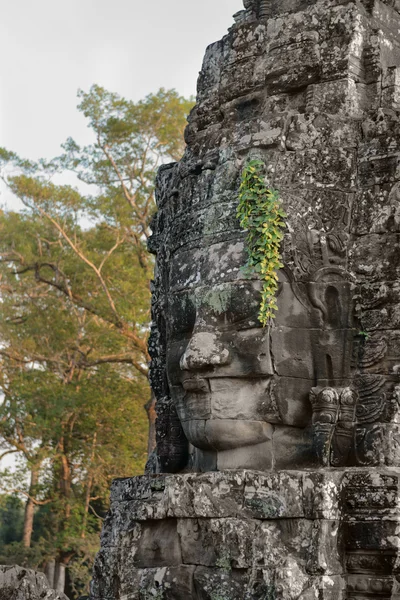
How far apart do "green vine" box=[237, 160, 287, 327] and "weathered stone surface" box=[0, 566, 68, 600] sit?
332 cm

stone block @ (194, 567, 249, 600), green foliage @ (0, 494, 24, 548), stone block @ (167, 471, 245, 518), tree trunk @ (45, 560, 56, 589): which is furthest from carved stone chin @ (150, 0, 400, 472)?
green foliage @ (0, 494, 24, 548)

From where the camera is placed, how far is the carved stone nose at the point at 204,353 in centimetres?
777

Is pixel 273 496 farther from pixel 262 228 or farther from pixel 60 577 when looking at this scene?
pixel 60 577

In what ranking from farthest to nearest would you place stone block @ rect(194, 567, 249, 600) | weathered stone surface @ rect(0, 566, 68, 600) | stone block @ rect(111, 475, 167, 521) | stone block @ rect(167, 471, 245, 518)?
weathered stone surface @ rect(0, 566, 68, 600) → stone block @ rect(111, 475, 167, 521) → stone block @ rect(167, 471, 245, 518) → stone block @ rect(194, 567, 249, 600)

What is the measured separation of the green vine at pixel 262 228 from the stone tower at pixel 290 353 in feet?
0.31

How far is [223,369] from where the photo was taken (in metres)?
7.82

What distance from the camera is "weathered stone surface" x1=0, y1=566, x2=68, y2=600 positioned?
8.88m

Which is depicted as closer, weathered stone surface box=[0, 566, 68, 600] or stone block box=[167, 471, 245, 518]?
stone block box=[167, 471, 245, 518]

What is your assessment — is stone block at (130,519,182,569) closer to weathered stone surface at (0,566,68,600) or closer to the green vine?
weathered stone surface at (0,566,68,600)

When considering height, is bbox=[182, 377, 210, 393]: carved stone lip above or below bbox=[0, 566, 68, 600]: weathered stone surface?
above

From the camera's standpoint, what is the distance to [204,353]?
7785mm

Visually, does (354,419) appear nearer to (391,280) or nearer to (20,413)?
(391,280)

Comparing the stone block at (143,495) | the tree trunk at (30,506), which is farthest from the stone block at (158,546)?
the tree trunk at (30,506)

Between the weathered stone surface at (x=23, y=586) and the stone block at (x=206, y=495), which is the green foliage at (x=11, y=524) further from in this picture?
the stone block at (x=206, y=495)
